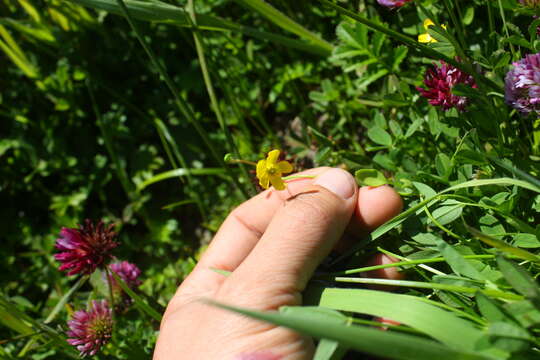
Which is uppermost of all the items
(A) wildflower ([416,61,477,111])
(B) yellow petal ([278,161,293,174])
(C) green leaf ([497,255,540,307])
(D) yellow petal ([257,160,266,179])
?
(D) yellow petal ([257,160,266,179])

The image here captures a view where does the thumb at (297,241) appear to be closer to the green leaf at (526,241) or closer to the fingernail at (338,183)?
the fingernail at (338,183)

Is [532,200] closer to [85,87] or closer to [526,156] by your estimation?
[526,156]

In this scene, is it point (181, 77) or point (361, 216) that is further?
point (181, 77)

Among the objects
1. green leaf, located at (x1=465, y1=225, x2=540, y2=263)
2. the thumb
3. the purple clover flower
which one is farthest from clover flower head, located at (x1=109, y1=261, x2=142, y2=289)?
the purple clover flower

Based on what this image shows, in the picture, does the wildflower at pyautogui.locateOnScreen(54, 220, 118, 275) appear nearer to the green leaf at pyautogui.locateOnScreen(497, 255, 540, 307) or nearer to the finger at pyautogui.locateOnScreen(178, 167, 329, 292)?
the finger at pyautogui.locateOnScreen(178, 167, 329, 292)

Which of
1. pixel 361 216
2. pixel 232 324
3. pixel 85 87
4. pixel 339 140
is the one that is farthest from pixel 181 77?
pixel 232 324

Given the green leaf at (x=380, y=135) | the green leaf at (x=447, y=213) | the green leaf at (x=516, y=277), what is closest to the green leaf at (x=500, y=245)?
the green leaf at (x=516, y=277)
